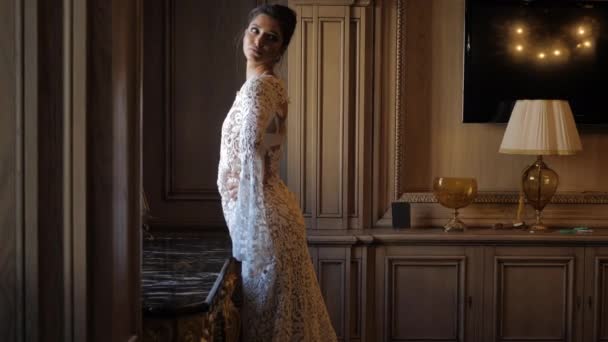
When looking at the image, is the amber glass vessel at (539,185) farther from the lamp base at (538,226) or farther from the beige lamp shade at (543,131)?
the beige lamp shade at (543,131)

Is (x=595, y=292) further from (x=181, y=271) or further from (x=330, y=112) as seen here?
(x=181, y=271)

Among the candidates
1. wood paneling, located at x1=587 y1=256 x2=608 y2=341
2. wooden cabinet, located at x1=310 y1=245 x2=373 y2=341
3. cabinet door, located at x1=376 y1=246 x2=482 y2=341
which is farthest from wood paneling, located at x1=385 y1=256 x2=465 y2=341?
wood paneling, located at x1=587 y1=256 x2=608 y2=341

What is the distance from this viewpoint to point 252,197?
2414 millimetres

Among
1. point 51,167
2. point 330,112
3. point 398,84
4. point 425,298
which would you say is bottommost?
point 425,298

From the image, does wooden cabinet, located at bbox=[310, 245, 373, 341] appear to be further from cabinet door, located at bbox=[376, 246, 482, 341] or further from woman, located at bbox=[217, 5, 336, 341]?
woman, located at bbox=[217, 5, 336, 341]

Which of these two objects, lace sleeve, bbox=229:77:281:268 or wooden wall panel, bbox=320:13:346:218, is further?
wooden wall panel, bbox=320:13:346:218

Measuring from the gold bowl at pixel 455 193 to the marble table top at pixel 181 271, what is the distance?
1.22m

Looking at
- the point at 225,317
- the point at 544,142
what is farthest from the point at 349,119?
the point at 225,317

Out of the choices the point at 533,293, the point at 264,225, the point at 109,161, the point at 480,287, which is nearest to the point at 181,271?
the point at 264,225

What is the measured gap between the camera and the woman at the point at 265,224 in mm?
2375

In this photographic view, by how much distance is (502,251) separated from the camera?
3631 millimetres

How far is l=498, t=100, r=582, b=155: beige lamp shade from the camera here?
3.68 m

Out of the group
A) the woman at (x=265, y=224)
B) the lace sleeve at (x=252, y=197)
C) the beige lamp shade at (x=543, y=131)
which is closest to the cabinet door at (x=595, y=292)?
the beige lamp shade at (x=543, y=131)

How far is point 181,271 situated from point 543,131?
2.17 meters
